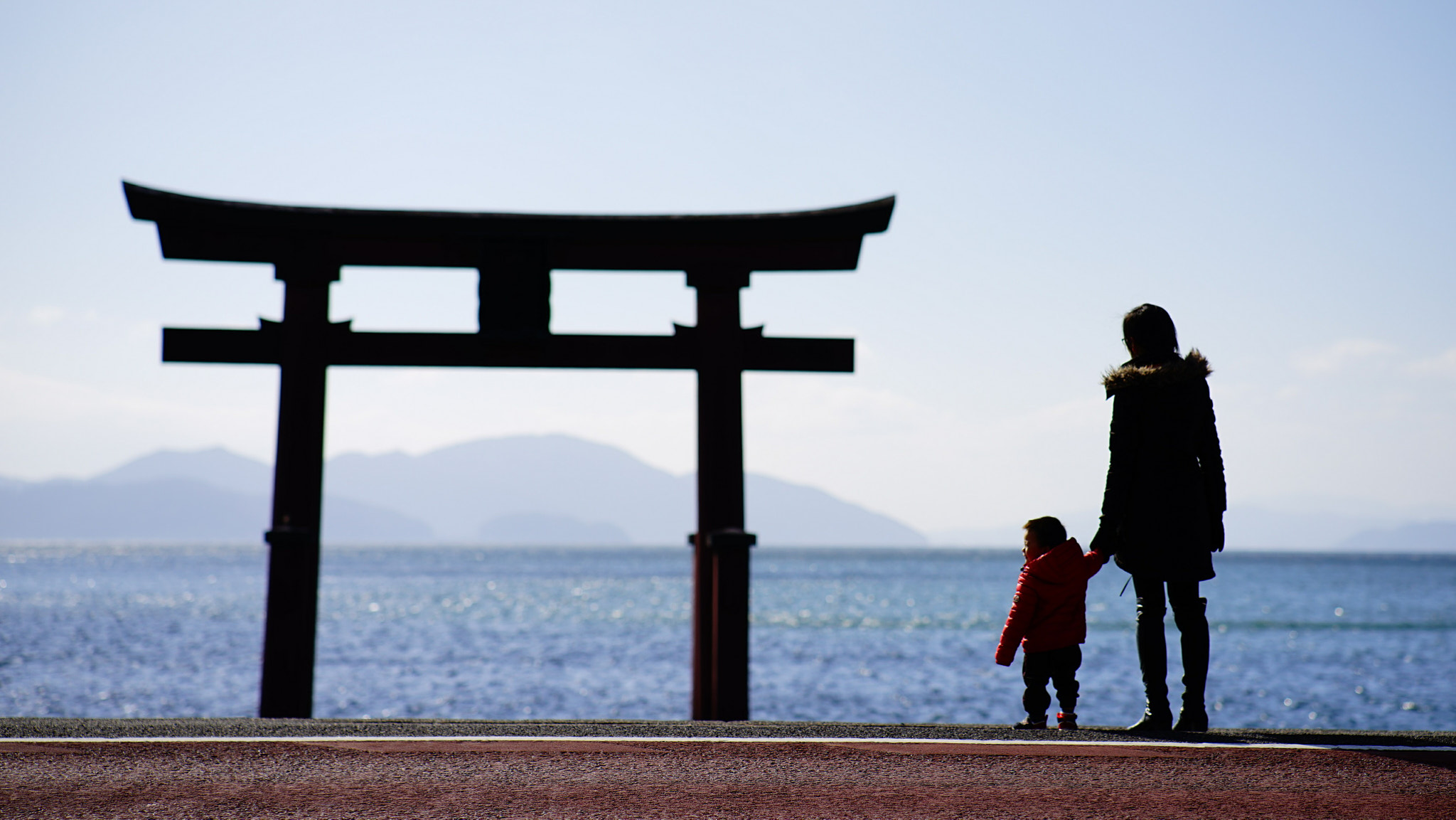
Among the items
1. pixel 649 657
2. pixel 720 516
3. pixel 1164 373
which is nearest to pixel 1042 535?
pixel 1164 373

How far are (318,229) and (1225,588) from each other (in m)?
93.3

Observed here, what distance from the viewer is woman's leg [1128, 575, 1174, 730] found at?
5172mm

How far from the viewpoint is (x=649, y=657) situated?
102ft

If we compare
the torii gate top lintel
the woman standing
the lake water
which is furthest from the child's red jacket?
the lake water

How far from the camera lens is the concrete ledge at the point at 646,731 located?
485cm

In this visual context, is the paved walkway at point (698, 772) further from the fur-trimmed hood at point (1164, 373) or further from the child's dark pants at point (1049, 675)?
the fur-trimmed hood at point (1164, 373)

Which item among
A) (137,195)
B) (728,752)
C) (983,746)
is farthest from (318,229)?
(983,746)

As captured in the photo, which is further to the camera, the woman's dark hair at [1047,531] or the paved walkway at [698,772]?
the woman's dark hair at [1047,531]

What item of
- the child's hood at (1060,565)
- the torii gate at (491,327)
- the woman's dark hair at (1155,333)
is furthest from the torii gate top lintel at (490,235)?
the child's hood at (1060,565)

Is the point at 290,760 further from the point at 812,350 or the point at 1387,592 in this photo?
the point at 1387,592

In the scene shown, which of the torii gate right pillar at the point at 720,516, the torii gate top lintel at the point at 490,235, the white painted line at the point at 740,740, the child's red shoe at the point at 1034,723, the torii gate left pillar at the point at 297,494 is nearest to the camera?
Answer: the white painted line at the point at 740,740

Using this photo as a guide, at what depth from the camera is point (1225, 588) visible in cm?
8788

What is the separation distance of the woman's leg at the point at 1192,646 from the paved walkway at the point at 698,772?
0.50ft

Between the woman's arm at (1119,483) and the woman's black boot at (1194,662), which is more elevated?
the woman's arm at (1119,483)
